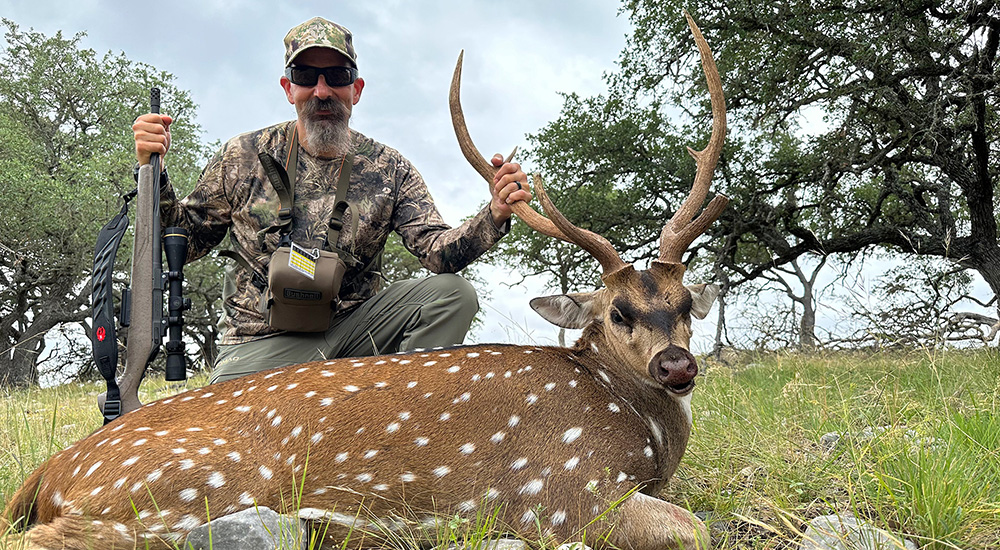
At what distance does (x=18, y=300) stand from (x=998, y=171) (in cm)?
2211

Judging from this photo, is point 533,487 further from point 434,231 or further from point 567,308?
point 434,231

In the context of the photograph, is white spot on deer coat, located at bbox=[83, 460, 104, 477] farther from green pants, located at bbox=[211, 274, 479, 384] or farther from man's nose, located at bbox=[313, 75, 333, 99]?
→ man's nose, located at bbox=[313, 75, 333, 99]

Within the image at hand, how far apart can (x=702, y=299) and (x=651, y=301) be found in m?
0.53

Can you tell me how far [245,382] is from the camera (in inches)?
117

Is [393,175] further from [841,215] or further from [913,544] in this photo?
[841,215]

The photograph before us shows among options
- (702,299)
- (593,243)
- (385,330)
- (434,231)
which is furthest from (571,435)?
(434,231)

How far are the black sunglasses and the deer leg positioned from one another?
145 inches

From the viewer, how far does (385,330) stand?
4.81 m

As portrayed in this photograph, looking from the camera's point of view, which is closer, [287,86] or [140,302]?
[140,302]

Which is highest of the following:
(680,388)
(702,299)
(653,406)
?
(702,299)

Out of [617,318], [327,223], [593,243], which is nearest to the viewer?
[617,318]

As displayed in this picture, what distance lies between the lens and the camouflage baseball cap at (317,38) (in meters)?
4.87

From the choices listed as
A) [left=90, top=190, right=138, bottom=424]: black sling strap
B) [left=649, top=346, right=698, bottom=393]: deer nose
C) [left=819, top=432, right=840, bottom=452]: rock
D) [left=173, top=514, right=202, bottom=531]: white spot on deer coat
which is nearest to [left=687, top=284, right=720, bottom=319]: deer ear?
[left=649, top=346, right=698, bottom=393]: deer nose

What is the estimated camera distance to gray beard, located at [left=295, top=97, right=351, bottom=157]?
4.97 meters
